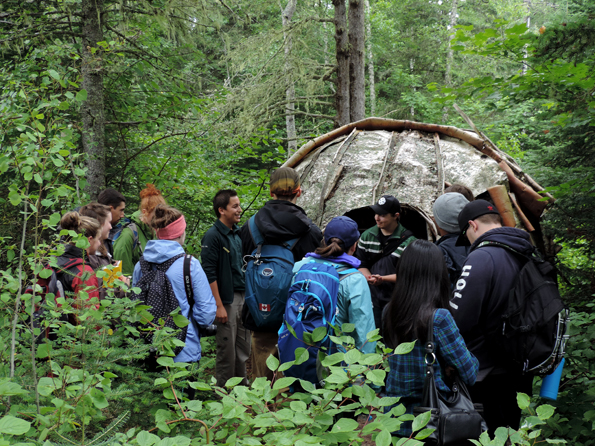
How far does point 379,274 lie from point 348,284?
1337mm

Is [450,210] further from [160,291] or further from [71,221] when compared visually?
[71,221]

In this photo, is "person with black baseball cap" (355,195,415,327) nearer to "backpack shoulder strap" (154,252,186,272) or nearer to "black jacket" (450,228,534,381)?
"black jacket" (450,228,534,381)

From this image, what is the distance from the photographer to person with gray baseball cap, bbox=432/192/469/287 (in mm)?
3518

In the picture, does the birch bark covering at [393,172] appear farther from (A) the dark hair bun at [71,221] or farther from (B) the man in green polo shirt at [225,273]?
(A) the dark hair bun at [71,221]

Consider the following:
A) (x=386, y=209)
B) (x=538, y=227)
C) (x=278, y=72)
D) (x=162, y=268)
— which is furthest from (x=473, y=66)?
(x=162, y=268)

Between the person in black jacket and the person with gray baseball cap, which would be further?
the person in black jacket

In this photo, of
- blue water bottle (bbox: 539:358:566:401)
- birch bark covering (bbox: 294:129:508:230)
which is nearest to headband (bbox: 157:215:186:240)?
birch bark covering (bbox: 294:129:508:230)

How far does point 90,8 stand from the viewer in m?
6.33

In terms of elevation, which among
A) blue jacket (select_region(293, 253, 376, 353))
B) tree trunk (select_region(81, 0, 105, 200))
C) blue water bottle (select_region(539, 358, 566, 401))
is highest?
tree trunk (select_region(81, 0, 105, 200))

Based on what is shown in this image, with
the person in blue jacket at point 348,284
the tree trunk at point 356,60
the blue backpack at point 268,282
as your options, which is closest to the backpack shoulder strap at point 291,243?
the blue backpack at point 268,282

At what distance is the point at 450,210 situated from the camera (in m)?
3.66

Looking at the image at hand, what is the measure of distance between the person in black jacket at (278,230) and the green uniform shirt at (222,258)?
710 millimetres

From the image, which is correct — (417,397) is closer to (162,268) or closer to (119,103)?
(162,268)

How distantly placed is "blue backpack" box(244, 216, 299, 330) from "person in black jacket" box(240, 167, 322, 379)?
0.08 meters
